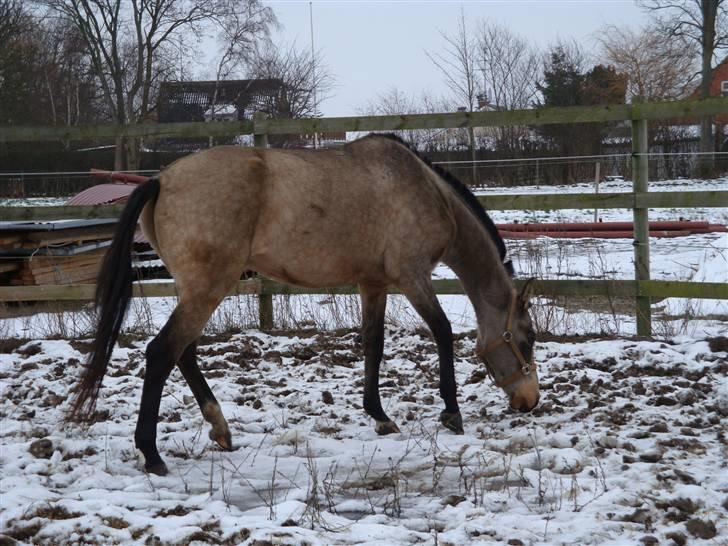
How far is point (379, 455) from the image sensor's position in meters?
4.25

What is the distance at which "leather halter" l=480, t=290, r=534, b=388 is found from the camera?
15.9 feet

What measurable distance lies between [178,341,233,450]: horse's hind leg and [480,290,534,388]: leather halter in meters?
1.71

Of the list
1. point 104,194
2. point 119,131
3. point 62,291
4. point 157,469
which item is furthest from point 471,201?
point 104,194

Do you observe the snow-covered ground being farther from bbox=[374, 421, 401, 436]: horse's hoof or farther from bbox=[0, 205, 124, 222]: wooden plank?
bbox=[0, 205, 124, 222]: wooden plank

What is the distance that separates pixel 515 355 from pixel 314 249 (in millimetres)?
1436

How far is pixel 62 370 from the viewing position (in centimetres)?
593

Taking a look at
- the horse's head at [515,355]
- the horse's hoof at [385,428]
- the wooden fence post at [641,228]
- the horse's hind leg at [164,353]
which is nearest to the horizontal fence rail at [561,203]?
the wooden fence post at [641,228]

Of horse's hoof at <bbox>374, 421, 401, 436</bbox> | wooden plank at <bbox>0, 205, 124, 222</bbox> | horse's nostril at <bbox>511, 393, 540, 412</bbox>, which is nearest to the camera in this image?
horse's hoof at <bbox>374, 421, 401, 436</bbox>

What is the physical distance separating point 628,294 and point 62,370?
463 cm

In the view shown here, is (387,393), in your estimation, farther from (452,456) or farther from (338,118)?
(338,118)

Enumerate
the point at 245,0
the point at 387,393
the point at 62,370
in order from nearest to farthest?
the point at 387,393 → the point at 62,370 → the point at 245,0

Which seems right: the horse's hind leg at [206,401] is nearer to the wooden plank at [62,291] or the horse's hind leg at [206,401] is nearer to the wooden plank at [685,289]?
the wooden plank at [62,291]

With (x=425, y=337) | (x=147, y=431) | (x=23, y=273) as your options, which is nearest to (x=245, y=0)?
(x=23, y=273)

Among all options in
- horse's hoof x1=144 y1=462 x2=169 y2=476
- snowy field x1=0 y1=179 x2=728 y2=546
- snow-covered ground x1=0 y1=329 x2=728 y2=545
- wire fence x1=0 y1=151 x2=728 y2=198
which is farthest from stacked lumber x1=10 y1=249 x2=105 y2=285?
wire fence x1=0 y1=151 x2=728 y2=198
